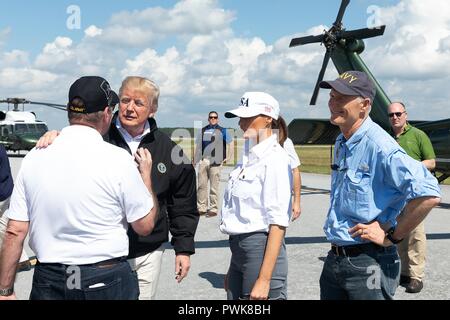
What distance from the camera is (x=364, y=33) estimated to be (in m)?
15.0

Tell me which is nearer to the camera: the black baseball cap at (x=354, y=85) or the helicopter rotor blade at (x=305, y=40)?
the black baseball cap at (x=354, y=85)

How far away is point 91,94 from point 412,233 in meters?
4.31

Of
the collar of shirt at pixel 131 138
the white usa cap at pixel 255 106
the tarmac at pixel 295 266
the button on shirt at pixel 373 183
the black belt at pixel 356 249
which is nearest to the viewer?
the button on shirt at pixel 373 183

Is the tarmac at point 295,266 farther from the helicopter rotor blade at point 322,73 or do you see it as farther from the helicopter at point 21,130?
the helicopter at point 21,130

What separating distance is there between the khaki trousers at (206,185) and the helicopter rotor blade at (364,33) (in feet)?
23.6

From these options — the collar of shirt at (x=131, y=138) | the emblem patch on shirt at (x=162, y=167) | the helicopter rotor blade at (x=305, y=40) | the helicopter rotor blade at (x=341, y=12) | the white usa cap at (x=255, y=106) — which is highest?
the helicopter rotor blade at (x=341, y=12)

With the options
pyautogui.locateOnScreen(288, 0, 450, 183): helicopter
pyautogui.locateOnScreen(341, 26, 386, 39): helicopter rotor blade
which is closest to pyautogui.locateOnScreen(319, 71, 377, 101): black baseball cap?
pyautogui.locateOnScreen(288, 0, 450, 183): helicopter

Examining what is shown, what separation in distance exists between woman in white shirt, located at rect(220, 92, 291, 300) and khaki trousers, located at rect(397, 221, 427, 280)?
10.4 ft

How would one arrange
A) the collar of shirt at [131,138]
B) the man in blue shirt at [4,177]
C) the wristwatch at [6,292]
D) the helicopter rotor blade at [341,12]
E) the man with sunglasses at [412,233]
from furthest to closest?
the helicopter rotor blade at [341,12]
the man with sunglasses at [412,233]
the man in blue shirt at [4,177]
the collar of shirt at [131,138]
the wristwatch at [6,292]

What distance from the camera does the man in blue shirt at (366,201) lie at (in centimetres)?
248

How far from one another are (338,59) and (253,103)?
13462 millimetres

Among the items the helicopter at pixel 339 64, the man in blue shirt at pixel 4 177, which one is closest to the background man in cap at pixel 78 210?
Answer: the man in blue shirt at pixel 4 177

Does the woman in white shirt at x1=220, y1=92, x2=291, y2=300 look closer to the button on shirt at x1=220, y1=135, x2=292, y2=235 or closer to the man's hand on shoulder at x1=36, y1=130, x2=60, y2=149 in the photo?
the button on shirt at x1=220, y1=135, x2=292, y2=235
